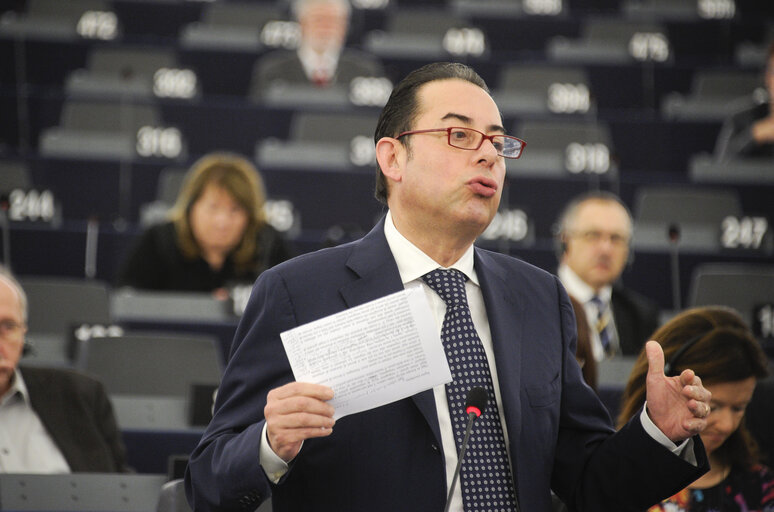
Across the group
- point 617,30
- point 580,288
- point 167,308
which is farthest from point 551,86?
point 167,308

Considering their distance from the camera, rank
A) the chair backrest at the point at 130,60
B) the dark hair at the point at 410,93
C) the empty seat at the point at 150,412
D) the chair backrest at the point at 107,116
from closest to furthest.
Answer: the dark hair at the point at 410,93, the empty seat at the point at 150,412, the chair backrest at the point at 107,116, the chair backrest at the point at 130,60

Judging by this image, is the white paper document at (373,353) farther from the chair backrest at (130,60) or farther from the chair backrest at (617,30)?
the chair backrest at (617,30)

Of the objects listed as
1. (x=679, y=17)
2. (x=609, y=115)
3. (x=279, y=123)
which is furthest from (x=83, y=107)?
(x=679, y=17)

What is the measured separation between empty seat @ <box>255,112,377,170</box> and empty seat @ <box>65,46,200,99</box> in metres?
1.03

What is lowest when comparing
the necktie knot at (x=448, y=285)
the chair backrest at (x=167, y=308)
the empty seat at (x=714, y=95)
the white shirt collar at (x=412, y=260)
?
the chair backrest at (x=167, y=308)

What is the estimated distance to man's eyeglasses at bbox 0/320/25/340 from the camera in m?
3.11

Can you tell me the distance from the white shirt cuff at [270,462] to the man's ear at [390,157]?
0.56 metres

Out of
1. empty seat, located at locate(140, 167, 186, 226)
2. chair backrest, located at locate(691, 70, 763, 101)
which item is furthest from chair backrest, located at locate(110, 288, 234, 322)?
chair backrest, located at locate(691, 70, 763, 101)

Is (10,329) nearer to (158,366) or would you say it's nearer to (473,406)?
(158,366)

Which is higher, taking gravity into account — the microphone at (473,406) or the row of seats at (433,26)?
the row of seats at (433,26)

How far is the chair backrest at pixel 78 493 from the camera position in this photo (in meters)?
2.42

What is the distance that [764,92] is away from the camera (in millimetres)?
6992

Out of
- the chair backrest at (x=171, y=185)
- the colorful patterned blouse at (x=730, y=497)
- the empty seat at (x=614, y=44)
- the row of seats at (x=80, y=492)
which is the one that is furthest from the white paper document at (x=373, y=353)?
the empty seat at (x=614, y=44)

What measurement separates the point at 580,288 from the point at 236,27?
14.4 feet
